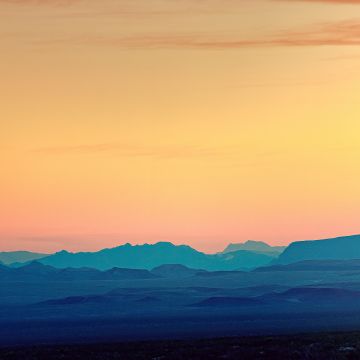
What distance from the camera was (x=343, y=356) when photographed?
69250 millimetres

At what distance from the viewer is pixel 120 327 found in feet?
459

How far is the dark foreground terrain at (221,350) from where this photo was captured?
71.3 m

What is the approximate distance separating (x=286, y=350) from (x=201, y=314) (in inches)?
4094

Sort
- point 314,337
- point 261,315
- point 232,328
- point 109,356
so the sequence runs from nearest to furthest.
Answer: point 109,356, point 314,337, point 232,328, point 261,315

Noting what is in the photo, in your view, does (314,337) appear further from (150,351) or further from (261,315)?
(261,315)

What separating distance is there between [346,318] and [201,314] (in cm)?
3903

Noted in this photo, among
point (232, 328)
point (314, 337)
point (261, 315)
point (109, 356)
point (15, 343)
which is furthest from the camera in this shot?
point (261, 315)

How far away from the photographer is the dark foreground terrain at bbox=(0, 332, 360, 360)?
71312mm

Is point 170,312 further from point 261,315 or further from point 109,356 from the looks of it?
point 109,356

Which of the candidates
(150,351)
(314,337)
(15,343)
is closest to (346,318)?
(15,343)

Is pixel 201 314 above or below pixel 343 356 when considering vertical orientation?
above

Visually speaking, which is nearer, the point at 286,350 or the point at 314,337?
the point at 286,350

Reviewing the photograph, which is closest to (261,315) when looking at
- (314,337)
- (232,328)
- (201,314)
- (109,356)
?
(201,314)

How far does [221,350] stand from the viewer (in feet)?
248
